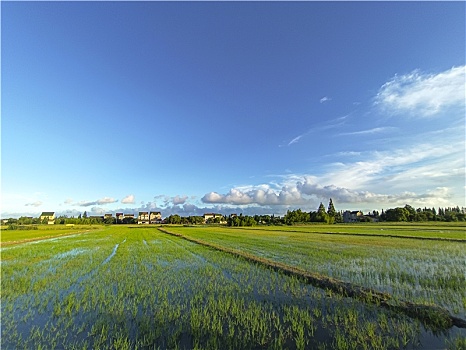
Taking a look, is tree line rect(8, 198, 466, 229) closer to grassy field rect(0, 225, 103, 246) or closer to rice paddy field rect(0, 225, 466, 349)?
grassy field rect(0, 225, 103, 246)

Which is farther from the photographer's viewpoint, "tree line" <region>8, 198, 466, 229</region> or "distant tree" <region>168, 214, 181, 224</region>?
"distant tree" <region>168, 214, 181, 224</region>

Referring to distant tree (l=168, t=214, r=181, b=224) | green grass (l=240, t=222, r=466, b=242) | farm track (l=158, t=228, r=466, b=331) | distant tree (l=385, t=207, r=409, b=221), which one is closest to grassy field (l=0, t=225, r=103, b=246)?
farm track (l=158, t=228, r=466, b=331)

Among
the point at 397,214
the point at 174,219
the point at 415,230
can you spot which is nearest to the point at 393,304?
the point at 415,230

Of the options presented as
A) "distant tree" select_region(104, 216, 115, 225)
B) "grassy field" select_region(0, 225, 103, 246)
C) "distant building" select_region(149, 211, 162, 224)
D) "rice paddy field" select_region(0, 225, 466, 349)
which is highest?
"distant building" select_region(149, 211, 162, 224)

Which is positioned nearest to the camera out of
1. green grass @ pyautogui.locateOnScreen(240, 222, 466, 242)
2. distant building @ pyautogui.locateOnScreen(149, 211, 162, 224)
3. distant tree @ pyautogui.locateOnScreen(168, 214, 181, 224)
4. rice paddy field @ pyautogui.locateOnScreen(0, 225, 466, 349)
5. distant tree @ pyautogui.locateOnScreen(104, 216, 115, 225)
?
rice paddy field @ pyautogui.locateOnScreen(0, 225, 466, 349)

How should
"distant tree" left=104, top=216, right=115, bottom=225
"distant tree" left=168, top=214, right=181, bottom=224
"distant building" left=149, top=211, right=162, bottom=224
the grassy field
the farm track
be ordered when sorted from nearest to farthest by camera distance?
the farm track → the grassy field → "distant tree" left=168, top=214, right=181, bottom=224 → "distant tree" left=104, top=216, right=115, bottom=225 → "distant building" left=149, top=211, right=162, bottom=224

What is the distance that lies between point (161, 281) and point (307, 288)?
6400 millimetres

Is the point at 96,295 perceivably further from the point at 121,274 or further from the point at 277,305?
the point at 277,305

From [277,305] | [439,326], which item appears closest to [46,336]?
[277,305]

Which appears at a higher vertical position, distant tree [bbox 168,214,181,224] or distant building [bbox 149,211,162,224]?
distant building [bbox 149,211,162,224]

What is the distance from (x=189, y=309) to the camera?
25.7ft

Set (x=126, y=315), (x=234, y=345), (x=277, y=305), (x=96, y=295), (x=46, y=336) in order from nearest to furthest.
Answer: (x=234, y=345) < (x=46, y=336) < (x=126, y=315) < (x=277, y=305) < (x=96, y=295)

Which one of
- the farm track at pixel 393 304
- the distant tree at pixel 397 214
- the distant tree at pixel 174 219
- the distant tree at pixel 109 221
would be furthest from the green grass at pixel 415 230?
the distant tree at pixel 109 221

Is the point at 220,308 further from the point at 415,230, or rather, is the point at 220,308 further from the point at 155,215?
the point at 155,215
